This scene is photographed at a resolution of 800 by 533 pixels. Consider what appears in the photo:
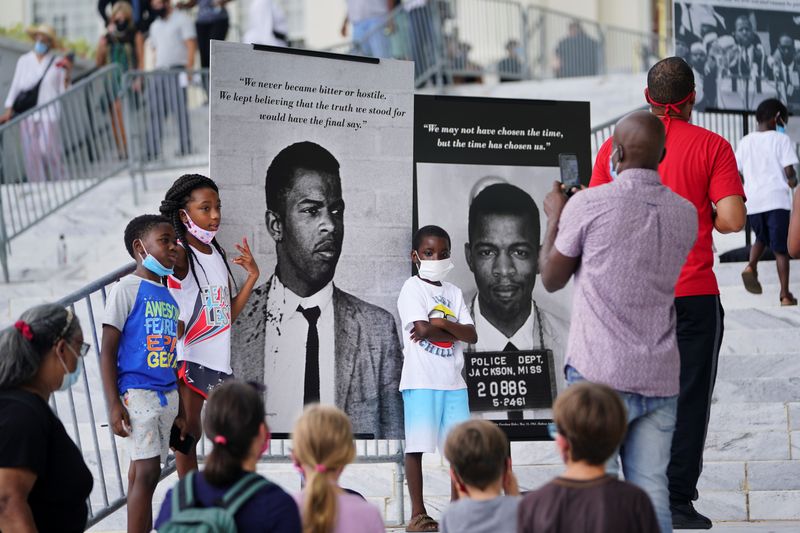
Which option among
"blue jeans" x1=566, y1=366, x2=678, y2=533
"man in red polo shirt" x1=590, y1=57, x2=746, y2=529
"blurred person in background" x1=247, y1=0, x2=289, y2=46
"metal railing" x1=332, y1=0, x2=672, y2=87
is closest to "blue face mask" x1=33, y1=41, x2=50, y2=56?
"blurred person in background" x1=247, y1=0, x2=289, y2=46

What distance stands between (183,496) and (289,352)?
7.22ft

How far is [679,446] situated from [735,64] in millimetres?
4362

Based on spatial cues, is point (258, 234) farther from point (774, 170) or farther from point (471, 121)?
point (774, 170)

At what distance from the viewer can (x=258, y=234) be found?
5609 mm

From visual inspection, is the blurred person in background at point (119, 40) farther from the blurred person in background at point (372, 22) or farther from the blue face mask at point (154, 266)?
the blue face mask at point (154, 266)

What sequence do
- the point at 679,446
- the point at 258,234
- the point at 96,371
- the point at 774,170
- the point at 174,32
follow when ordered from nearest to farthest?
the point at 679,446, the point at 258,234, the point at 96,371, the point at 774,170, the point at 174,32

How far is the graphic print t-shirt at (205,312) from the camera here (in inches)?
209

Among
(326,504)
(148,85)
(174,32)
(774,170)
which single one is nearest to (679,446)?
(326,504)

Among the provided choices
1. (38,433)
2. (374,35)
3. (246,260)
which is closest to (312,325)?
(246,260)

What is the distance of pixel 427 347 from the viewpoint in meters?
5.75

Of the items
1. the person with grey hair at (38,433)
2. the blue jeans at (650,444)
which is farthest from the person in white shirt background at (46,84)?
the blue jeans at (650,444)

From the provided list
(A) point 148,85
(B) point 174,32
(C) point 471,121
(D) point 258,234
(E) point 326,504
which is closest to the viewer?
(E) point 326,504

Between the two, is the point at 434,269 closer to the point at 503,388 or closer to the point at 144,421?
the point at 503,388

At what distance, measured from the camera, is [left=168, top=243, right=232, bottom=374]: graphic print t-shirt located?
17.4 ft
